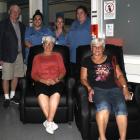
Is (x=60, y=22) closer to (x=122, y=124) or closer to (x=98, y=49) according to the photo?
(x=98, y=49)

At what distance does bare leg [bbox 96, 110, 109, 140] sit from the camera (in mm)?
3596

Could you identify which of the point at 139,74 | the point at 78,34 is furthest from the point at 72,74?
the point at 139,74

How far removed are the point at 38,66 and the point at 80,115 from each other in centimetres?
109

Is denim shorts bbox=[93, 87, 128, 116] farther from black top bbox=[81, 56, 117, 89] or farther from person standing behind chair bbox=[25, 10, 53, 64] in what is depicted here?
person standing behind chair bbox=[25, 10, 53, 64]

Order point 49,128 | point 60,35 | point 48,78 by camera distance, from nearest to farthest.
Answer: point 49,128, point 48,78, point 60,35

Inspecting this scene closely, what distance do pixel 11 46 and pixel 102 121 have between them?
250 centimetres

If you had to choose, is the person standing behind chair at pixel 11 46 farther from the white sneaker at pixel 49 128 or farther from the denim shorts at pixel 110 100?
the denim shorts at pixel 110 100

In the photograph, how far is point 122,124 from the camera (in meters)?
3.63

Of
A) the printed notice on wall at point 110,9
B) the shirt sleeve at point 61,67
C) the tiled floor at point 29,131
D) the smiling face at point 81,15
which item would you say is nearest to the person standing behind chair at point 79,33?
the smiling face at point 81,15

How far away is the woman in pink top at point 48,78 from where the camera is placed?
424cm

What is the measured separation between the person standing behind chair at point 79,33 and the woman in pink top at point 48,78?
19.7 inches

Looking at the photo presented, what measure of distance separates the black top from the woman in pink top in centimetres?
54

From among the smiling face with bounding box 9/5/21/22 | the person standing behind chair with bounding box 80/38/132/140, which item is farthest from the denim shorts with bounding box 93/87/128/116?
the smiling face with bounding box 9/5/21/22

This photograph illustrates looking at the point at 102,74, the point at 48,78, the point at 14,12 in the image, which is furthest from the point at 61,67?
the point at 14,12
